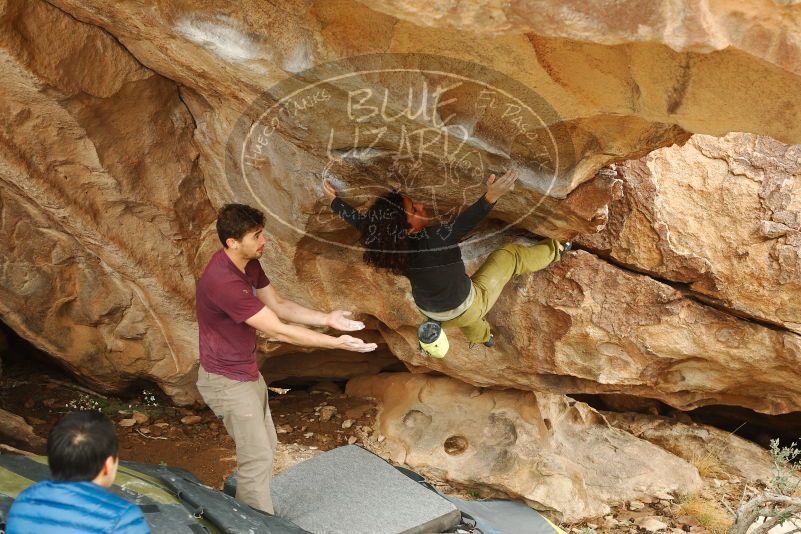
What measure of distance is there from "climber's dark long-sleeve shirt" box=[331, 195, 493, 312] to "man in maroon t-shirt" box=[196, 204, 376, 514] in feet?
1.84

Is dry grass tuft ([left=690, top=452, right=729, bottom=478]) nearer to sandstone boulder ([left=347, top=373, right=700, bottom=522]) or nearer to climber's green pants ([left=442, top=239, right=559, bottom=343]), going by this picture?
sandstone boulder ([left=347, top=373, right=700, bottom=522])

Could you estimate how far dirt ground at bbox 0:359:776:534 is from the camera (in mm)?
5117

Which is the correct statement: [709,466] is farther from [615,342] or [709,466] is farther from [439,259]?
[439,259]

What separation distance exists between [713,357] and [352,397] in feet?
9.20

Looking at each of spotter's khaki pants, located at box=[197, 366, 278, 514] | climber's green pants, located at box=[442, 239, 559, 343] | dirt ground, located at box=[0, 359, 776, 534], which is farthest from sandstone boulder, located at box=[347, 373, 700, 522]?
spotter's khaki pants, located at box=[197, 366, 278, 514]

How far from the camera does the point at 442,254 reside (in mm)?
3816

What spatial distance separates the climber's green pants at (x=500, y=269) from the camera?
419 centimetres

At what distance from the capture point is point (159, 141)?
4406mm

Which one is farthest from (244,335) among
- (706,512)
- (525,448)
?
(706,512)

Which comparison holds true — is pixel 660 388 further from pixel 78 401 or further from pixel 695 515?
pixel 78 401

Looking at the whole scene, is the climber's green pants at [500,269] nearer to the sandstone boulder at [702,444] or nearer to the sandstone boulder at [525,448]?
the sandstone boulder at [525,448]

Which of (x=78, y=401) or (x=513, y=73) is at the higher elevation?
(x=513, y=73)

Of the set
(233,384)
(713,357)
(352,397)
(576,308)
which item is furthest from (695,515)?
(233,384)

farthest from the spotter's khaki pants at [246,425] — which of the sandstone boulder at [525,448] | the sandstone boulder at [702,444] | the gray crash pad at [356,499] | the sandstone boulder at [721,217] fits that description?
the sandstone boulder at [702,444]
